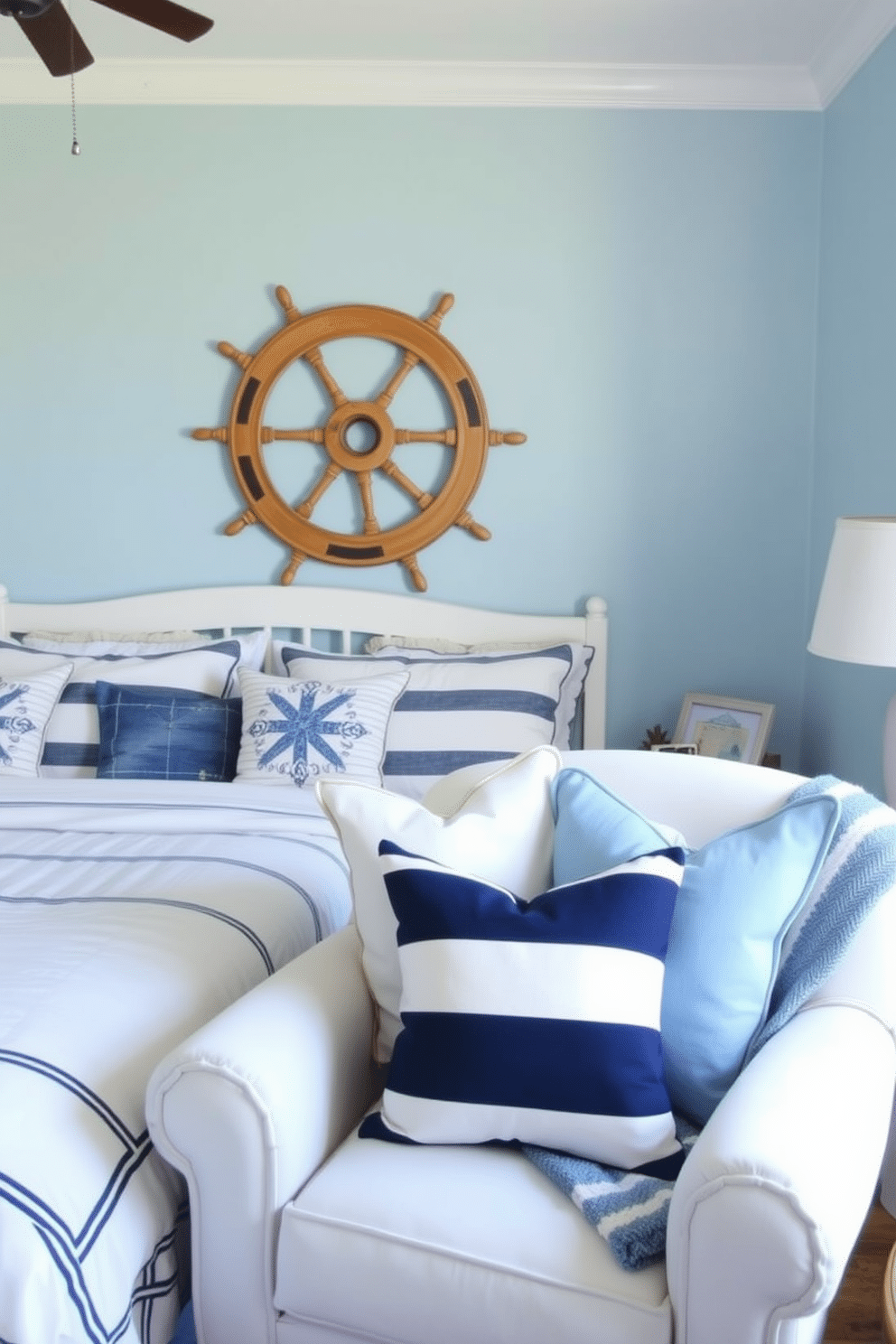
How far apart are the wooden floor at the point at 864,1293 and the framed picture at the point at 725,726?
1188 mm

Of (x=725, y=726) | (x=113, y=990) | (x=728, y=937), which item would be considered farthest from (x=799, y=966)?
(x=725, y=726)

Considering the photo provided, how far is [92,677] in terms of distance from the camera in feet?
9.45

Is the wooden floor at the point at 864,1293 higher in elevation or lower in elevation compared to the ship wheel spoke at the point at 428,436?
lower

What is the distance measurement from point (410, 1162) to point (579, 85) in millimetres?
2608

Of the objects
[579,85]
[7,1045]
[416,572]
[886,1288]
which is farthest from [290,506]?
[886,1288]

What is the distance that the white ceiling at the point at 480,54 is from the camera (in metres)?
2.64

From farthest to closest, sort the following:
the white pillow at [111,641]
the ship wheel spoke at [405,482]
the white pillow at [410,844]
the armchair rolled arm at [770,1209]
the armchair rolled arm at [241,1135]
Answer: the ship wheel spoke at [405,482]
the white pillow at [111,641]
the white pillow at [410,844]
the armchair rolled arm at [241,1135]
the armchair rolled arm at [770,1209]

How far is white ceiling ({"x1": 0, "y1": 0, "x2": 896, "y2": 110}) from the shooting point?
104 inches

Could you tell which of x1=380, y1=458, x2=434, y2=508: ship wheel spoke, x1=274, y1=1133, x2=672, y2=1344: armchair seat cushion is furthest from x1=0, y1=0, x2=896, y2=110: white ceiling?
x1=274, y1=1133, x2=672, y2=1344: armchair seat cushion

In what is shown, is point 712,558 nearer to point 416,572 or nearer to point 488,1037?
point 416,572

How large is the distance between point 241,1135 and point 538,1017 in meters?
0.35

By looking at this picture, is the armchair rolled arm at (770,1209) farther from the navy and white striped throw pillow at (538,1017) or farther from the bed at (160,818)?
the bed at (160,818)

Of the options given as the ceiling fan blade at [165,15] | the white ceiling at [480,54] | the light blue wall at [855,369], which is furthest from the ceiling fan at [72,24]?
the light blue wall at [855,369]

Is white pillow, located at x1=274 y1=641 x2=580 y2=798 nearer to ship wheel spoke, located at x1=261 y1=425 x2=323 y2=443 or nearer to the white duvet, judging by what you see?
the white duvet
